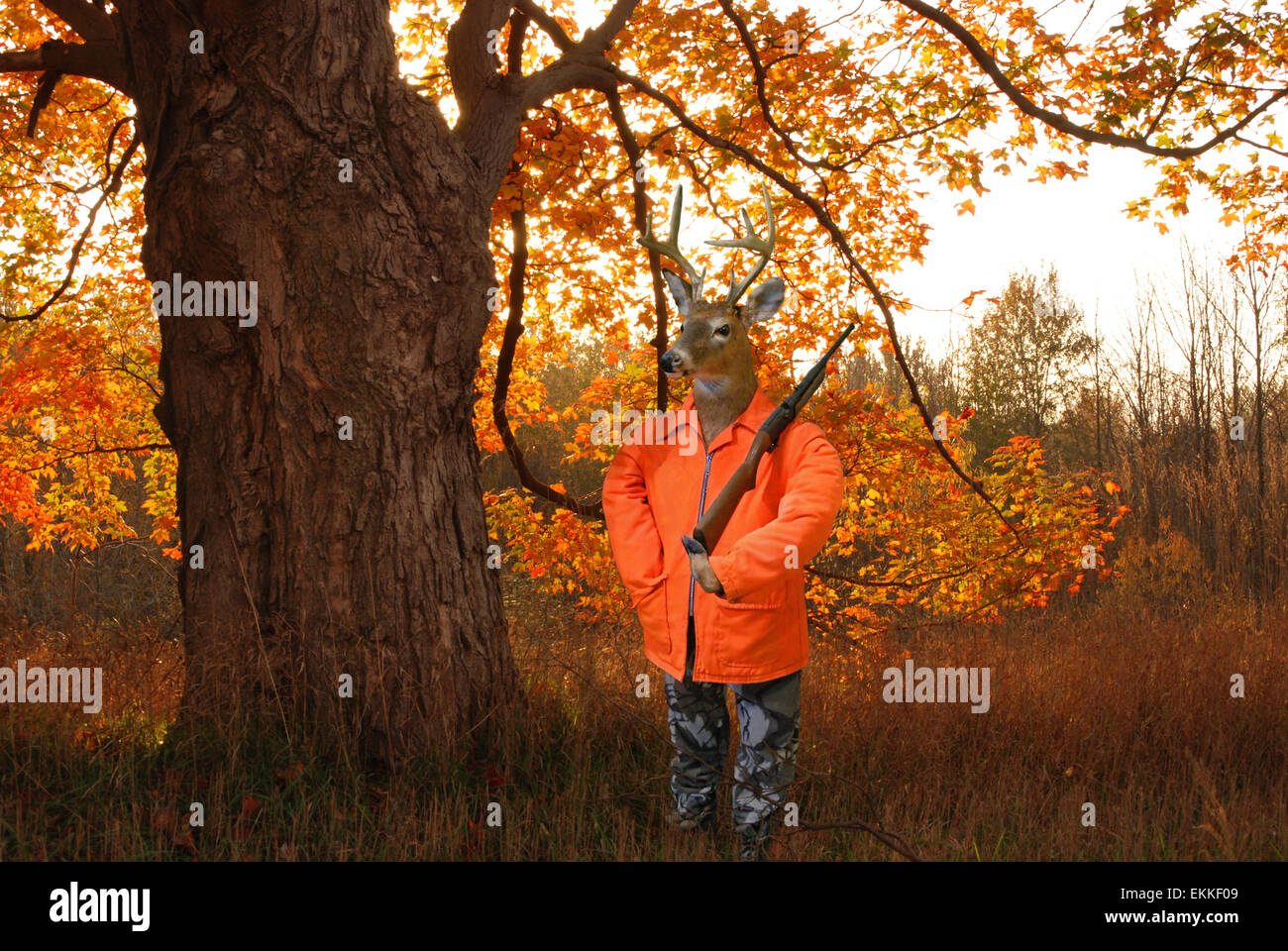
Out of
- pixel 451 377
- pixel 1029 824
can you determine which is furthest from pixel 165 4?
pixel 1029 824

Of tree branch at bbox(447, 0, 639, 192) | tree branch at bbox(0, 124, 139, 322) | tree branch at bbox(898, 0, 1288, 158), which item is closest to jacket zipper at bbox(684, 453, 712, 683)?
tree branch at bbox(447, 0, 639, 192)

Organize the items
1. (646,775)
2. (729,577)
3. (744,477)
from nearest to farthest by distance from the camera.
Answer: (729,577), (744,477), (646,775)

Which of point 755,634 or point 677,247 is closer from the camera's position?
point 755,634

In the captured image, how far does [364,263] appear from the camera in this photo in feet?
14.1

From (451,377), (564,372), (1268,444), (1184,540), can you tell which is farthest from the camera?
(564,372)

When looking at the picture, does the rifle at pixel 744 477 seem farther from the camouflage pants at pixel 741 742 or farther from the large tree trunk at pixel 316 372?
the large tree trunk at pixel 316 372

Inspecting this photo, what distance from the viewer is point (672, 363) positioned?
316 cm

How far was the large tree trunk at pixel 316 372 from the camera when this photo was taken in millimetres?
4203

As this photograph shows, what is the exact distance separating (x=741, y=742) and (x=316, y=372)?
2335 mm

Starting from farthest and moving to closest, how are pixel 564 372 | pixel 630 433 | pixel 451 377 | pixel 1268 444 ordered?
1. pixel 564 372
2. pixel 1268 444
3. pixel 451 377
4. pixel 630 433

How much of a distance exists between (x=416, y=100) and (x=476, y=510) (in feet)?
6.22

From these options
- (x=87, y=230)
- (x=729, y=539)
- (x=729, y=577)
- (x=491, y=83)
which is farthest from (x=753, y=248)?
(x=87, y=230)

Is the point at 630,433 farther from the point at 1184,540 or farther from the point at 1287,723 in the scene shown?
the point at 1184,540

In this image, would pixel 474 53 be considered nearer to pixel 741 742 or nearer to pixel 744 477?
pixel 744 477
